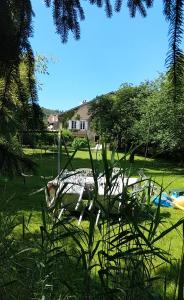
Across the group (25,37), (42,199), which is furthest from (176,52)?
(42,199)

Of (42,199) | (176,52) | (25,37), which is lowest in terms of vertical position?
(42,199)

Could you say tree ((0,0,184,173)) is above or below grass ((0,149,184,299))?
above

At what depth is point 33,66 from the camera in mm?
2188

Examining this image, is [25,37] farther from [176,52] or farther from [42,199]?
[42,199]

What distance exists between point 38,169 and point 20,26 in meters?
0.82

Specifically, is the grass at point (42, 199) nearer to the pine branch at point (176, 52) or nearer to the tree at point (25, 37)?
the tree at point (25, 37)

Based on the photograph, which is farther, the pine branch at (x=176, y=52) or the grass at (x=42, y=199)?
the grass at (x=42, y=199)

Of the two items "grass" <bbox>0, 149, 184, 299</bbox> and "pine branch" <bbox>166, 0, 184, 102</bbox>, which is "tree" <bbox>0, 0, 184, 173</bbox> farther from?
"grass" <bbox>0, 149, 184, 299</bbox>

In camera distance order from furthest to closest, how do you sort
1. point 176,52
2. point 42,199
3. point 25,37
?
point 42,199, point 25,37, point 176,52

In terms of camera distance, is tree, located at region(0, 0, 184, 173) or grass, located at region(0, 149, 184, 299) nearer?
tree, located at region(0, 0, 184, 173)

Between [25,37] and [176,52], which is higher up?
[25,37]

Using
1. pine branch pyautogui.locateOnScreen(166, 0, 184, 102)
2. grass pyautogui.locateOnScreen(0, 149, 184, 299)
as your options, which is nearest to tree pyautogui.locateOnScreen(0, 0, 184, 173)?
pine branch pyautogui.locateOnScreen(166, 0, 184, 102)

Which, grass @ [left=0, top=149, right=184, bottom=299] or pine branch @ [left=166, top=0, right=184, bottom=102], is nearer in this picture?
pine branch @ [left=166, top=0, right=184, bottom=102]

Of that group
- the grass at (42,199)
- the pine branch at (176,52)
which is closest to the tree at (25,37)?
the pine branch at (176,52)
